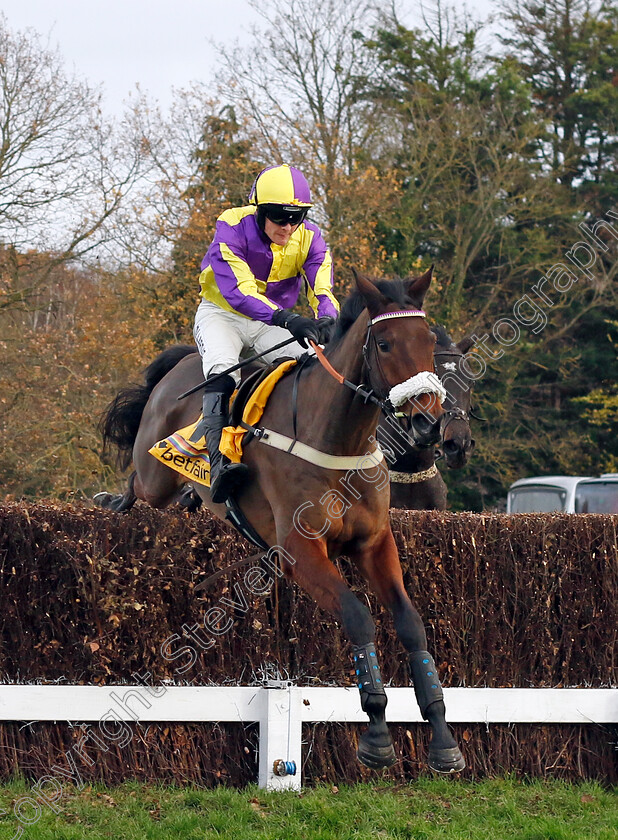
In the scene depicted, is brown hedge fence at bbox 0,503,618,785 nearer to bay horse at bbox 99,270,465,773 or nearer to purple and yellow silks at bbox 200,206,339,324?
bay horse at bbox 99,270,465,773

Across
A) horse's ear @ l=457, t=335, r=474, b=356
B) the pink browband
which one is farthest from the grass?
horse's ear @ l=457, t=335, r=474, b=356

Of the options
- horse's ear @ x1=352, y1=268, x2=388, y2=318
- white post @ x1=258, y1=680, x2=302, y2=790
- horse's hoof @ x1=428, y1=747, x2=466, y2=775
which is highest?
horse's ear @ x1=352, y1=268, x2=388, y2=318

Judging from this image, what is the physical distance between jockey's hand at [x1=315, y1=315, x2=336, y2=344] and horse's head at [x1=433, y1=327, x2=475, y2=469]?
6.64ft

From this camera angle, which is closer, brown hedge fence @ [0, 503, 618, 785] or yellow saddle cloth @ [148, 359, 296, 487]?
yellow saddle cloth @ [148, 359, 296, 487]

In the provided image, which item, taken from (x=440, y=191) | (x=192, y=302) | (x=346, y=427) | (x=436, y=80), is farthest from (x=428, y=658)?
(x=436, y=80)

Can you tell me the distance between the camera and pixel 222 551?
5.79m

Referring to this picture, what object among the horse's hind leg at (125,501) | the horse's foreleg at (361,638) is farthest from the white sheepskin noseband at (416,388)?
the horse's hind leg at (125,501)

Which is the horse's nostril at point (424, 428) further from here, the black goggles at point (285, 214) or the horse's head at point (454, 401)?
the horse's head at point (454, 401)

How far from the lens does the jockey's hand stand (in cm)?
494

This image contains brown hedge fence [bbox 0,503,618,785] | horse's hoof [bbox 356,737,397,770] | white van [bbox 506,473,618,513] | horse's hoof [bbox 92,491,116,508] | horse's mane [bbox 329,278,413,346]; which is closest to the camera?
horse's hoof [bbox 356,737,397,770]

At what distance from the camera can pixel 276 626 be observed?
586 centimetres

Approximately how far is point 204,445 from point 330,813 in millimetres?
2023

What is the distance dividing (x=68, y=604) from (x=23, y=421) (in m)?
10.8

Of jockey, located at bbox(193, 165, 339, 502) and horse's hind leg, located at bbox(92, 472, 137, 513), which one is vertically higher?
jockey, located at bbox(193, 165, 339, 502)
